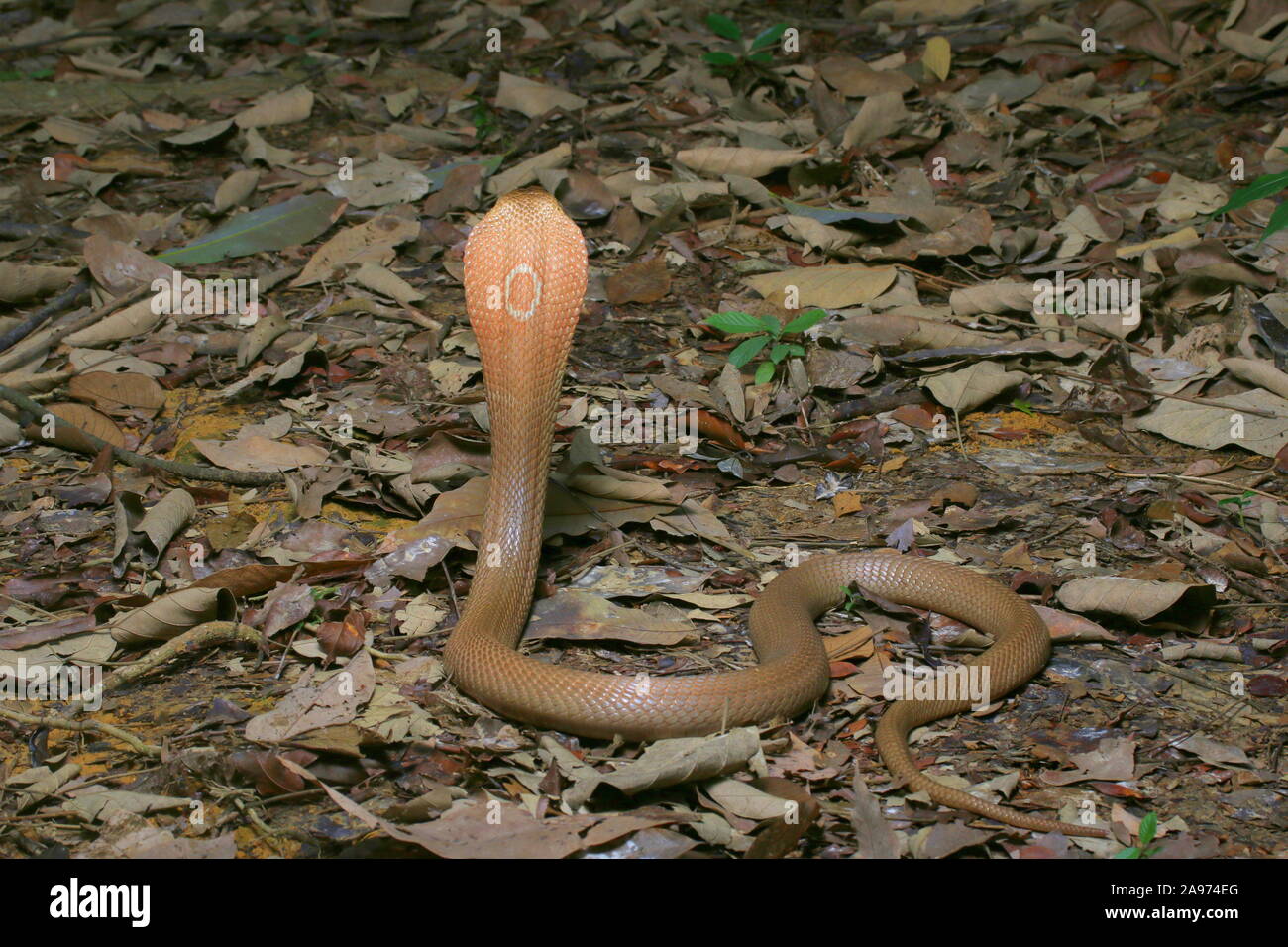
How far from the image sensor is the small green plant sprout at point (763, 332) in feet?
19.6

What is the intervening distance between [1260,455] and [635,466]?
2.84 metres

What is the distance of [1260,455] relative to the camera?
5461mm

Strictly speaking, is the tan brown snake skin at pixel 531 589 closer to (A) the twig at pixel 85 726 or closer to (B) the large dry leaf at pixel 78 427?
(A) the twig at pixel 85 726

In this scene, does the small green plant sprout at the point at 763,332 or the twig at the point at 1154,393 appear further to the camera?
the small green plant sprout at the point at 763,332

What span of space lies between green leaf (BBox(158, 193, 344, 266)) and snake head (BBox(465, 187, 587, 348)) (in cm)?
325

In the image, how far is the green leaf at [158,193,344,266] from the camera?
7098 mm

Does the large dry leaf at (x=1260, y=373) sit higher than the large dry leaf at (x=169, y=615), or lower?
higher

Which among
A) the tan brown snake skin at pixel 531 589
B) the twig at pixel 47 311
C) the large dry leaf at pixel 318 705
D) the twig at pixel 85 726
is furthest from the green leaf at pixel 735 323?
the twig at pixel 47 311

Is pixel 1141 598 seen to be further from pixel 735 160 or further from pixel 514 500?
pixel 735 160

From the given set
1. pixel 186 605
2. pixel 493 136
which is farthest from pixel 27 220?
pixel 186 605

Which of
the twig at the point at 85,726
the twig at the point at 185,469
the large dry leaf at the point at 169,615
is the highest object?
the twig at the point at 185,469

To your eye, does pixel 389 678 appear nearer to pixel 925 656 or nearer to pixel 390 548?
pixel 390 548

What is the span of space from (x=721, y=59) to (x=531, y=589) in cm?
583
